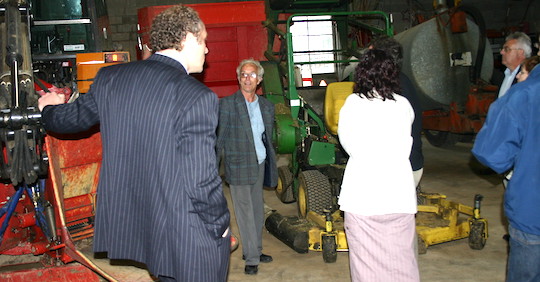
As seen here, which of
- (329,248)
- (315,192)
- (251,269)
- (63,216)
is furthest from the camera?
(315,192)

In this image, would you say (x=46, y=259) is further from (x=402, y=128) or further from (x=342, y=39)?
(x=342, y=39)

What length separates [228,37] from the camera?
944 centimetres

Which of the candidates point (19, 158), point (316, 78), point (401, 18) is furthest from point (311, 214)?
point (401, 18)

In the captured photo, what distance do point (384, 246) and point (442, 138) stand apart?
7.95m

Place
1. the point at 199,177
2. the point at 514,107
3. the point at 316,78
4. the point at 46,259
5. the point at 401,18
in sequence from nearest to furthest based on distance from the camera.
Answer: the point at 199,177
the point at 514,107
the point at 46,259
the point at 316,78
the point at 401,18

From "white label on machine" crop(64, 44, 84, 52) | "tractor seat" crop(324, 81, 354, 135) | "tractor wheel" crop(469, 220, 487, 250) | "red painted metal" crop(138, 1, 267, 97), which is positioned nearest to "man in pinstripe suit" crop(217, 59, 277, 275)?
"tractor seat" crop(324, 81, 354, 135)

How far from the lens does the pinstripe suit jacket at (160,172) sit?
2.05 m

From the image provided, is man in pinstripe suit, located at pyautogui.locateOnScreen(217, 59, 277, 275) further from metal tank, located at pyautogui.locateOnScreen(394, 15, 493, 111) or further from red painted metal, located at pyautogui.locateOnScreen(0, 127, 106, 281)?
metal tank, located at pyautogui.locateOnScreen(394, 15, 493, 111)

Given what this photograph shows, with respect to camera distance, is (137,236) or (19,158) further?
(19,158)

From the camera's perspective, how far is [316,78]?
10445 millimetres

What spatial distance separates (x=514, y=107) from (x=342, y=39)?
5.06m

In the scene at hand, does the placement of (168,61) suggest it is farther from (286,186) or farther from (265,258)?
(286,186)

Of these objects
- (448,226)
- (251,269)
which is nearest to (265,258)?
(251,269)

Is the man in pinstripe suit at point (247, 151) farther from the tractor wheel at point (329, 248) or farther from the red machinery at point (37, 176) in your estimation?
the red machinery at point (37, 176)
